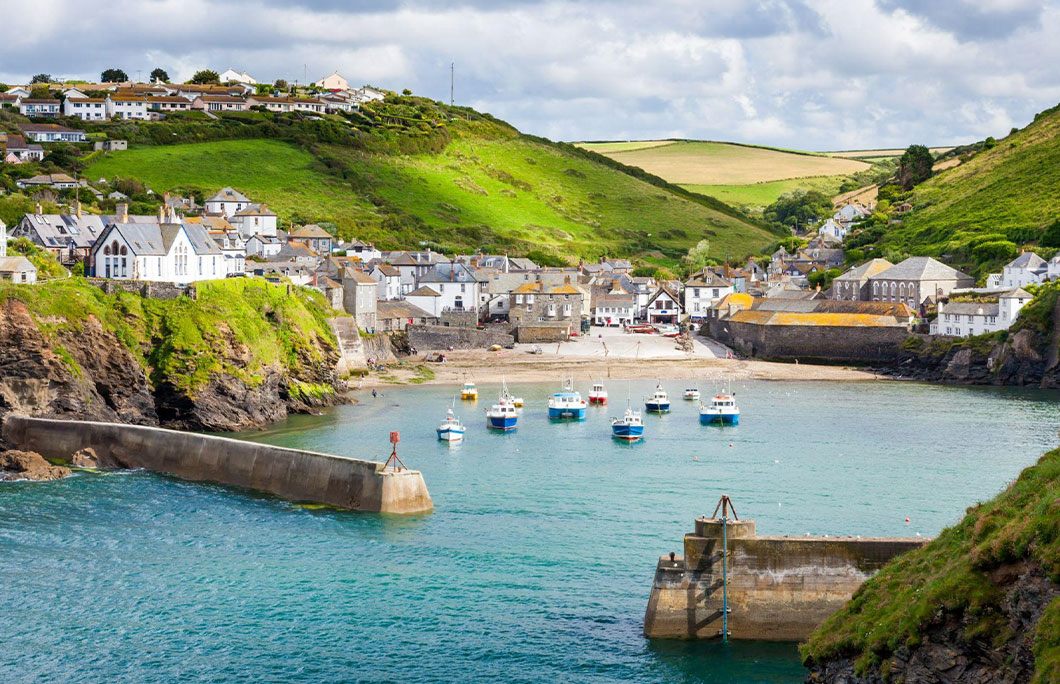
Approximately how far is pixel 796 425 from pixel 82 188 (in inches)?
3635

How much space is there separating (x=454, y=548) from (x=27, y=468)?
22023 millimetres

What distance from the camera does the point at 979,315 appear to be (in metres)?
98.2

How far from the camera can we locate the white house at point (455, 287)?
11625 cm

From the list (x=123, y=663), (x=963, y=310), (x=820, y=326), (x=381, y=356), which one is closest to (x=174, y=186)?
(x=381, y=356)

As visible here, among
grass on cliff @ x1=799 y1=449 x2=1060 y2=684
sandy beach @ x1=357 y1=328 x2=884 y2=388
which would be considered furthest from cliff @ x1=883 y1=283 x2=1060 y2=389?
grass on cliff @ x1=799 y1=449 x2=1060 y2=684

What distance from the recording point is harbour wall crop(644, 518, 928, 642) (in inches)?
1252

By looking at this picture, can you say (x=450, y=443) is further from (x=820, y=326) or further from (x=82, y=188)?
(x=82, y=188)

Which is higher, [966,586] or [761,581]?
[966,586]

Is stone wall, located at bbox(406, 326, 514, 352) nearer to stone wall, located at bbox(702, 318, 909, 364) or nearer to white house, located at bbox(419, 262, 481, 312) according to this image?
white house, located at bbox(419, 262, 481, 312)

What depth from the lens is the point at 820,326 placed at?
105250 mm

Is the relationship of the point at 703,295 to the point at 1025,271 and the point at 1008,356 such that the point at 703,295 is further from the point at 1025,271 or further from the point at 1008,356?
the point at 1008,356

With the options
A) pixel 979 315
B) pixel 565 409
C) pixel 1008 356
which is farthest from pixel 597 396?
pixel 979 315

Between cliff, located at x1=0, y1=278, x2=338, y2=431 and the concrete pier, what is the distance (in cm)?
311

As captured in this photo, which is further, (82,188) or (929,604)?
(82,188)
